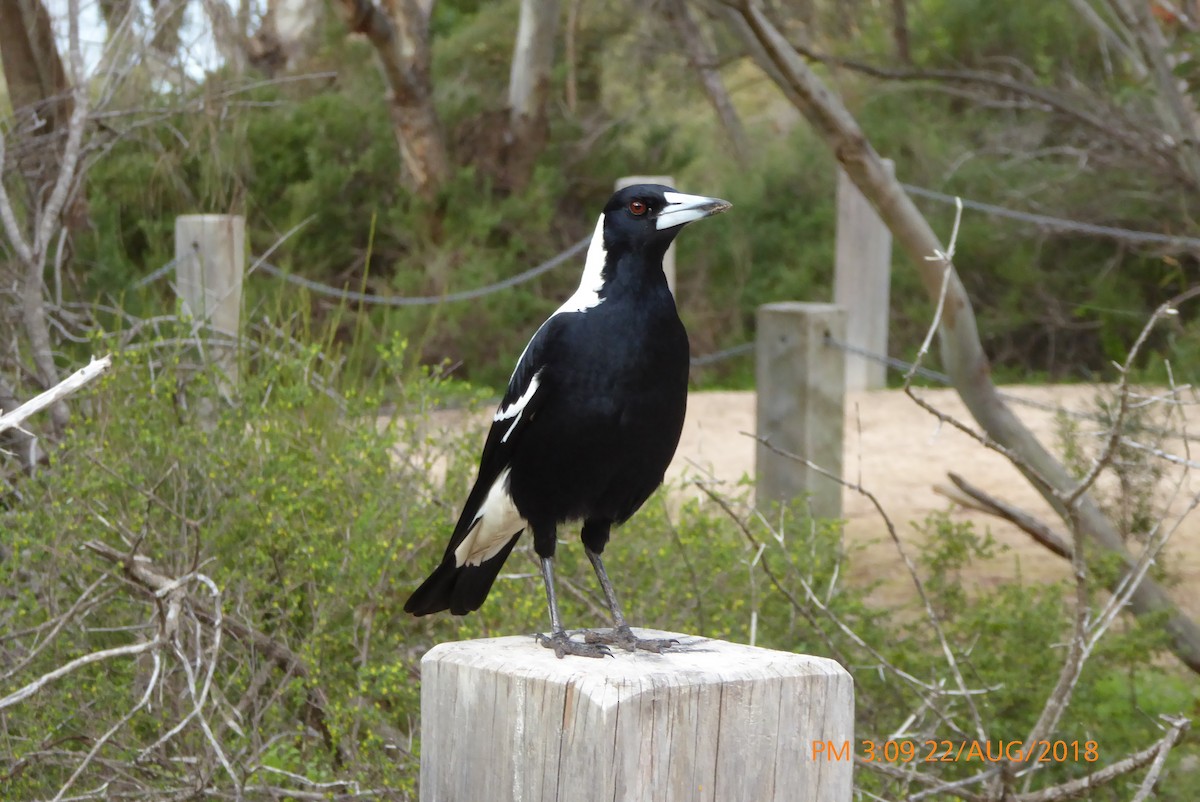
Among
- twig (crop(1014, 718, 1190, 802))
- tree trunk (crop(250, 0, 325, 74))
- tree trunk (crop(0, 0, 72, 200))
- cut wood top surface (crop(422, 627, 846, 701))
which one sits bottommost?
twig (crop(1014, 718, 1190, 802))

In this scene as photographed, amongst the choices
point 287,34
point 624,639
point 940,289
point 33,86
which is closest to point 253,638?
point 624,639

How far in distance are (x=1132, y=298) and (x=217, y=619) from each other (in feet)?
29.8

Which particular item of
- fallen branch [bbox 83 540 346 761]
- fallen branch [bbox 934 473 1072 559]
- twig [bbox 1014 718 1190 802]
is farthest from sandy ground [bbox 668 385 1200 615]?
twig [bbox 1014 718 1190 802]

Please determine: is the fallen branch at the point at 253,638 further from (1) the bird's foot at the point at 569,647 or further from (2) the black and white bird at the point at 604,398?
(1) the bird's foot at the point at 569,647

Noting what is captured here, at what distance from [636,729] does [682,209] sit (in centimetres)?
100

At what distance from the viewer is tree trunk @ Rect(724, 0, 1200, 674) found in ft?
13.0

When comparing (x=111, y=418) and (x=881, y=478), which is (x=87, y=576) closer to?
(x=111, y=418)

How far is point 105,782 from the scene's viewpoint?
2.87m

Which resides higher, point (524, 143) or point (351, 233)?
point (524, 143)

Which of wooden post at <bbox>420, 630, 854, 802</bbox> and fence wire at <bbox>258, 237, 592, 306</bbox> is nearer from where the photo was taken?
wooden post at <bbox>420, 630, 854, 802</bbox>

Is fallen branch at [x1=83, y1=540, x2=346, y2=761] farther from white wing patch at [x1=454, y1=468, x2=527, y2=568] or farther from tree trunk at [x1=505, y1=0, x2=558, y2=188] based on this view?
tree trunk at [x1=505, y1=0, x2=558, y2=188]

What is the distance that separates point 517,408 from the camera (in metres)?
2.45

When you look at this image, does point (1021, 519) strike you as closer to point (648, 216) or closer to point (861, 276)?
point (648, 216)

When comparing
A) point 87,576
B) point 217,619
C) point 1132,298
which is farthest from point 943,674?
point 1132,298
